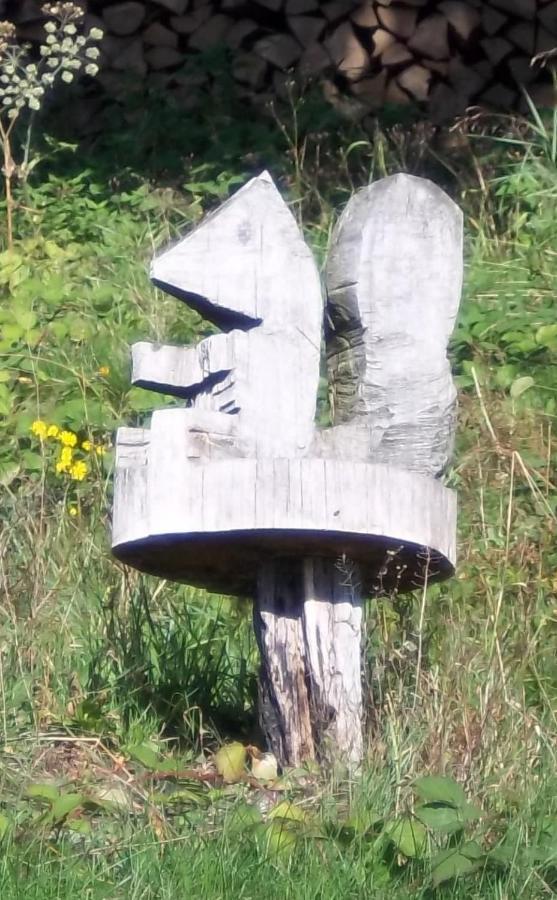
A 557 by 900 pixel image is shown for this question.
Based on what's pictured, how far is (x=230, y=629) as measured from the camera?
425 cm

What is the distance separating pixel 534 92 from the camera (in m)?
8.13

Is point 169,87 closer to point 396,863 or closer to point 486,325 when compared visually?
point 486,325

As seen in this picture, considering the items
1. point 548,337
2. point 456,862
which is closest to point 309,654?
point 456,862

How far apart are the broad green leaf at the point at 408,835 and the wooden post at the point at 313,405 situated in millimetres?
353

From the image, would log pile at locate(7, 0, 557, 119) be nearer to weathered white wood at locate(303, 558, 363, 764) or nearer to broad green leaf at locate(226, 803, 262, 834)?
weathered white wood at locate(303, 558, 363, 764)

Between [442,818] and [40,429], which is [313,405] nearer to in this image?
[442,818]

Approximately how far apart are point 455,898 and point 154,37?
665 centimetres

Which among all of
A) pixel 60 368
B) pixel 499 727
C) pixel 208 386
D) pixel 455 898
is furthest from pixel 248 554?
pixel 60 368

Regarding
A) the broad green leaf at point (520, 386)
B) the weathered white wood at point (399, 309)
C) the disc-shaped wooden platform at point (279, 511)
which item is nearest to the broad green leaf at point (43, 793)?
the disc-shaped wooden platform at point (279, 511)

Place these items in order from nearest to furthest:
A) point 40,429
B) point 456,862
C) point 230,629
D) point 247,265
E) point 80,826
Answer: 1. point 456,862
2. point 80,826
3. point 247,265
4. point 230,629
5. point 40,429

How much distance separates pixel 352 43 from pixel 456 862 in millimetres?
6365

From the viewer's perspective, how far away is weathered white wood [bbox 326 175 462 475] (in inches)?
129

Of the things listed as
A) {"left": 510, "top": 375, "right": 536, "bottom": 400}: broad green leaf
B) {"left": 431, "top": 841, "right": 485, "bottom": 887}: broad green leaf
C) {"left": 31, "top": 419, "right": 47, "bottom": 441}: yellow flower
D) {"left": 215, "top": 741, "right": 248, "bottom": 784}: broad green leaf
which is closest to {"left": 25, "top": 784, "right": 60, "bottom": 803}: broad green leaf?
{"left": 215, "top": 741, "right": 248, "bottom": 784}: broad green leaf

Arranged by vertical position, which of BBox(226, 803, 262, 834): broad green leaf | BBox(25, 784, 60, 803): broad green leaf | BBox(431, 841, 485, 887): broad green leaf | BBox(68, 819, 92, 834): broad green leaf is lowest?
BBox(431, 841, 485, 887): broad green leaf
